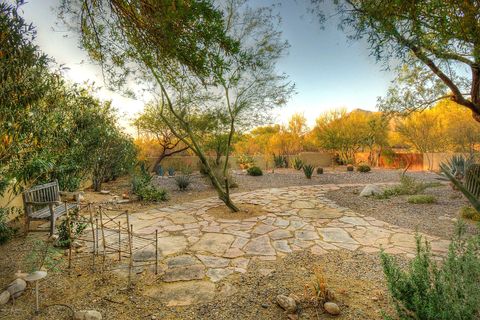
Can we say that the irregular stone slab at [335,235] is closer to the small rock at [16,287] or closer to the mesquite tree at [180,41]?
the mesquite tree at [180,41]

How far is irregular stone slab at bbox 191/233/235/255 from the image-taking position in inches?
156

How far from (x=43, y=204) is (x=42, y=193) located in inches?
40.1

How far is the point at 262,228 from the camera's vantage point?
4.97 meters

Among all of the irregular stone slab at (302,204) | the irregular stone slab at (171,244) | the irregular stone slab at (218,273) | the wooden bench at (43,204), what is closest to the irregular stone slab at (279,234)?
the irregular stone slab at (218,273)

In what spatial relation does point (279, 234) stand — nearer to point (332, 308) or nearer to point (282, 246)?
point (282, 246)

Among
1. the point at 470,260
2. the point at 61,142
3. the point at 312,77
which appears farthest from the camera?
the point at 312,77

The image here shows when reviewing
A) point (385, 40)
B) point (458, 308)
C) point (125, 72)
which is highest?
point (125, 72)

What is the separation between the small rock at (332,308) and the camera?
2324mm

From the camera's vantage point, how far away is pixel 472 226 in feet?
15.9

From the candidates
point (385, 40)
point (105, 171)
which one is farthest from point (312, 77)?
point (105, 171)

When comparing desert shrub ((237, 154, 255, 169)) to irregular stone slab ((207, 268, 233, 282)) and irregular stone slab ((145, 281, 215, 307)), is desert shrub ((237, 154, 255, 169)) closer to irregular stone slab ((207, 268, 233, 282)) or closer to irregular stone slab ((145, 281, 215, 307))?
irregular stone slab ((207, 268, 233, 282))

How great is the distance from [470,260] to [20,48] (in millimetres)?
4128

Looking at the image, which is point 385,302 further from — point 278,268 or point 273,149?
point 273,149

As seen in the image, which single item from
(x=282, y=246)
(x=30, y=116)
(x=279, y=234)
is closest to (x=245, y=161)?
(x=279, y=234)
